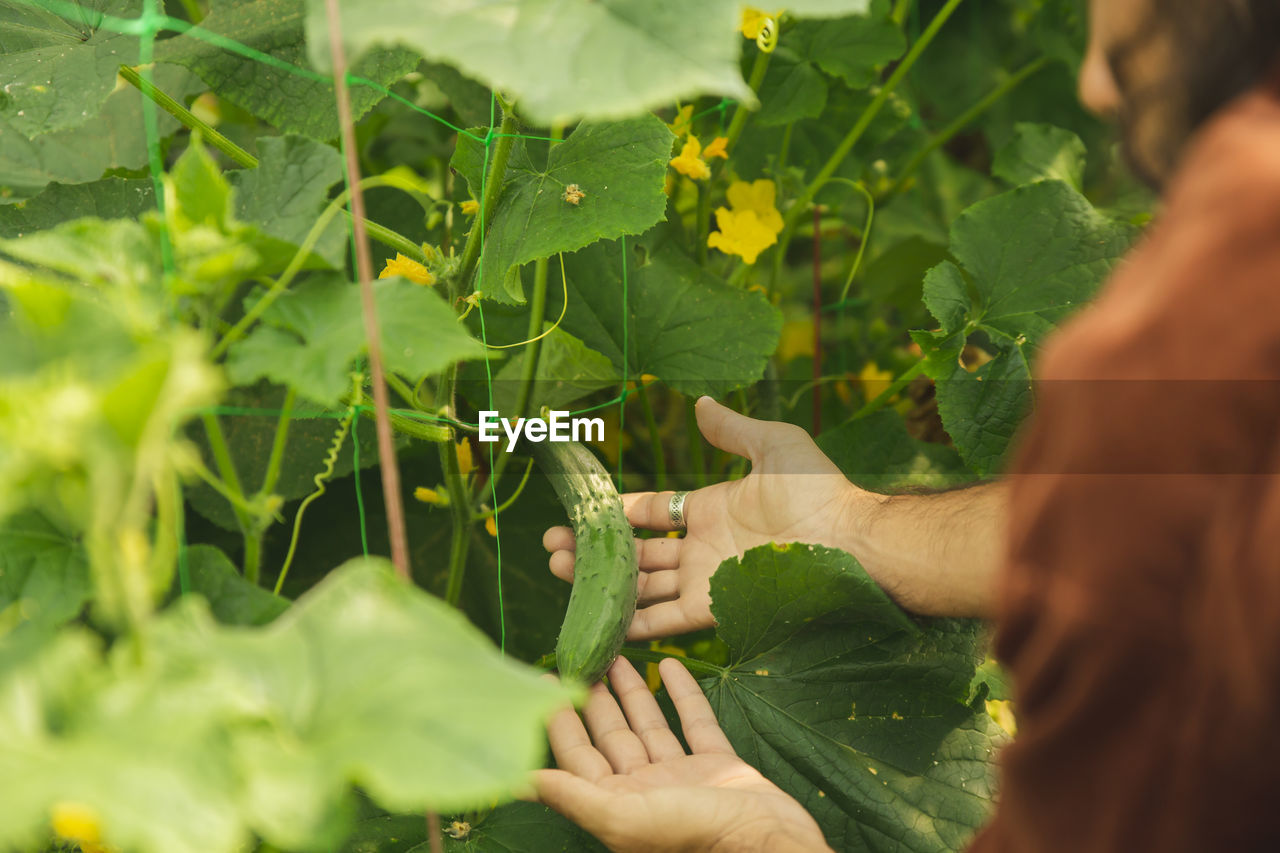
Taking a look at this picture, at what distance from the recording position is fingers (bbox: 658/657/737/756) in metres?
1.15

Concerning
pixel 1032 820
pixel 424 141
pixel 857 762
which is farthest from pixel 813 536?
pixel 424 141

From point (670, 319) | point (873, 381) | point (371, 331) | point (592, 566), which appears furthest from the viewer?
point (873, 381)

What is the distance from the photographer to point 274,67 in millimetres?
1178

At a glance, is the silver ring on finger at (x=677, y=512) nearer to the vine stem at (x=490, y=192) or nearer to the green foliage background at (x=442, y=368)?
the green foliage background at (x=442, y=368)

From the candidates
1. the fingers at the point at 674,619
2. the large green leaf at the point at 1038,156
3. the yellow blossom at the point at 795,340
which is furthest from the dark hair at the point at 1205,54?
the yellow blossom at the point at 795,340

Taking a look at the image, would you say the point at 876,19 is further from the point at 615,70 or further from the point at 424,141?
the point at 615,70

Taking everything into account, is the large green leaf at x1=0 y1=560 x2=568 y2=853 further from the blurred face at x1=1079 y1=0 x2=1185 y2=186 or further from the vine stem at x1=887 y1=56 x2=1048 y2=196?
the vine stem at x1=887 y1=56 x2=1048 y2=196

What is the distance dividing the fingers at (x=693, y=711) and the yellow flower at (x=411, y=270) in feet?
1.83

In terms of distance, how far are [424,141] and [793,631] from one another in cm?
118

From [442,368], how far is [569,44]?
0.99ft

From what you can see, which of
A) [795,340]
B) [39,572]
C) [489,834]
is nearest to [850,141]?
[795,340]

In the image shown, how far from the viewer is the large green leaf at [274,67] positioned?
1.13 metres

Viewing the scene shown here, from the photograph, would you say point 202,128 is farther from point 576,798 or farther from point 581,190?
point 576,798

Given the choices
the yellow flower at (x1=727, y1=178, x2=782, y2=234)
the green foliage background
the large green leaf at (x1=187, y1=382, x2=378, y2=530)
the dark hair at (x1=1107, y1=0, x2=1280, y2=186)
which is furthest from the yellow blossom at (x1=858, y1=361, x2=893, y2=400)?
the dark hair at (x1=1107, y1=0, x2=1280, y2=186)
